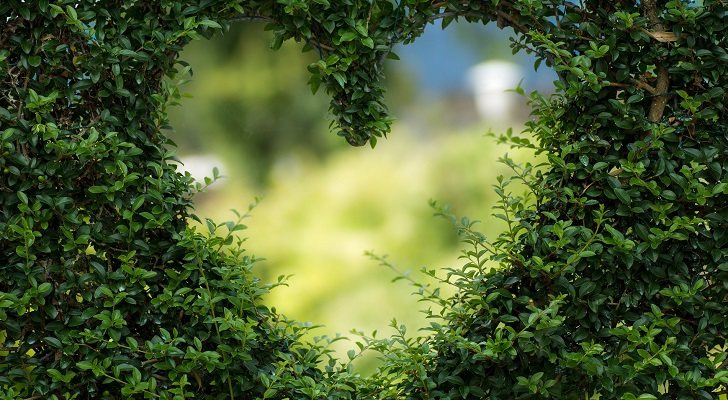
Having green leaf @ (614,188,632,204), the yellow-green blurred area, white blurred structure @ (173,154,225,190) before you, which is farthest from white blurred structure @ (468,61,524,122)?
green leaf @ (614,188,632,204)

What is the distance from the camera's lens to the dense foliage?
204 centimetres

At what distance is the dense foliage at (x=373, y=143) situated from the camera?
2.04 metres

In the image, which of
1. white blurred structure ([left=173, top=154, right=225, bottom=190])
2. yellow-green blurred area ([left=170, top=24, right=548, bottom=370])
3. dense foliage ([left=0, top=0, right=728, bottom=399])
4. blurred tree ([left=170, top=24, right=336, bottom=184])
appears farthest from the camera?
white blurred structure ([left=173, top=154, right=225, bottom=190])

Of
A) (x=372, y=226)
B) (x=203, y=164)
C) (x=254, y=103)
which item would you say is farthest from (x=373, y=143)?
(x=203, y=164)

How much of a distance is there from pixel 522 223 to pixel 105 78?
1.15 m

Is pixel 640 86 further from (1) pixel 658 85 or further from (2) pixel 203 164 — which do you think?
(2) pixel 203 164

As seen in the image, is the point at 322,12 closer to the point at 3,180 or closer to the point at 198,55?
the point at 3,180

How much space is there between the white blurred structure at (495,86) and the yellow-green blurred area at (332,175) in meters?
0.11

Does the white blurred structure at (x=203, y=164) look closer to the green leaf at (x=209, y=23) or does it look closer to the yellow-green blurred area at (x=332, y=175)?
the yellow-green blurred area at (x=332, y=175)

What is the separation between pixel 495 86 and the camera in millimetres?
7383

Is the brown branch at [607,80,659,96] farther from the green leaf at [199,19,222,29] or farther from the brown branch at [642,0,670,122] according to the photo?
the green leaf at [199,19,222,29]

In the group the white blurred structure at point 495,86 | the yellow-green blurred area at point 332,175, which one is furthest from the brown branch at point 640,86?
the white blurred structure at point 495,86

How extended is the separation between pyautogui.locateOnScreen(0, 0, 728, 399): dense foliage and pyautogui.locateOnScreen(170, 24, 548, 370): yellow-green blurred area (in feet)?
8.26

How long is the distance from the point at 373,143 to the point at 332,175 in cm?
447
